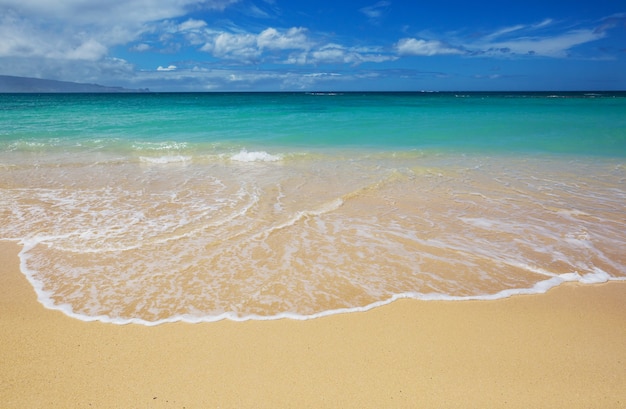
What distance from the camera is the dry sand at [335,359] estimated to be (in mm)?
2623

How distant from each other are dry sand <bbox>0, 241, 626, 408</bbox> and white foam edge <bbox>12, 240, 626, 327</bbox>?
3.3 inches

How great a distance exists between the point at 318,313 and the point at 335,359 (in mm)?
664

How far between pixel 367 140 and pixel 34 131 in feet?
52.8

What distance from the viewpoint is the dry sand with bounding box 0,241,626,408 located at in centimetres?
262

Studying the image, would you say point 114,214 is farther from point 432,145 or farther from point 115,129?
point 115,129

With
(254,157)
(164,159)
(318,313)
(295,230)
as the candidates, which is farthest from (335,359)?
(164,159)

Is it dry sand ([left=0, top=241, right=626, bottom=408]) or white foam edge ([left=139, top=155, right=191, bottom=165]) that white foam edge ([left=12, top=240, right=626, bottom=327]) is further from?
white foam edge ([left=139, top=155, right=191, bottom=165])

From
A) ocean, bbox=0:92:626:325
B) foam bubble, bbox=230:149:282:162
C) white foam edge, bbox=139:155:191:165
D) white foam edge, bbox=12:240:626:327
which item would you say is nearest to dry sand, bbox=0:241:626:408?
white foam edge, bbox=12:240:626:327

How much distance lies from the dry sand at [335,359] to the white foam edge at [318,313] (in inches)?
3.3

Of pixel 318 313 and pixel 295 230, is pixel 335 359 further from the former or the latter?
pixel 295 230

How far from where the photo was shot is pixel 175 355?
3.01 metres

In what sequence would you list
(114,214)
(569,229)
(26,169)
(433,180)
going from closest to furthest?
(569,229) < (114,214) < (433,180) < (26,169)

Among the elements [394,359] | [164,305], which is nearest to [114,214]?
[164,305]

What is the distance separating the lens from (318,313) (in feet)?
11.9
